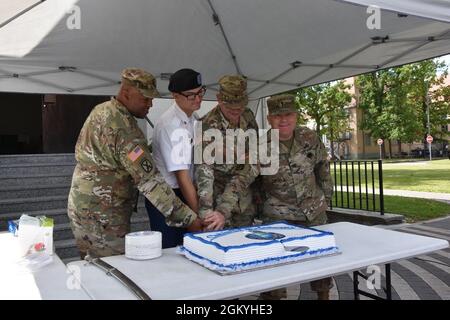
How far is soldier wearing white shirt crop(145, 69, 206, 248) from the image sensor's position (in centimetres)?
212

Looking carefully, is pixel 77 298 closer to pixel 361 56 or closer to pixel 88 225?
pixel 88 225

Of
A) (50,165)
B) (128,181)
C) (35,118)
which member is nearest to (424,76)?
(35,118)

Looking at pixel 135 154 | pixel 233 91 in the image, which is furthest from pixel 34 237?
pixel 233 91

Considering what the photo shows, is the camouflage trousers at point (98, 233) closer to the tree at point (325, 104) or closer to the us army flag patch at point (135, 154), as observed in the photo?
the us army flag patch at point (135, 154)

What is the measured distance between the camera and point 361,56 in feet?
12.2

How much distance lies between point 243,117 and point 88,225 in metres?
1.07

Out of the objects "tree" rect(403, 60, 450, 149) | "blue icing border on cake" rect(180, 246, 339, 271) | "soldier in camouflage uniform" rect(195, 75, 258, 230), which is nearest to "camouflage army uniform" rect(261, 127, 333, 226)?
"soldier in camouflage uniform" rect(195, 75, 258, 230)

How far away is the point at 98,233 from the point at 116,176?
0.32m

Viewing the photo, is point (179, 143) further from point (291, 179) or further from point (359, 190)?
point (359, 190)

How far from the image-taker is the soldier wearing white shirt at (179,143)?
2.12 meters

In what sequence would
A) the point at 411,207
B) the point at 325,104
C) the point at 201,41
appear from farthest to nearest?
the point at 325,104
the point at 411,207
the point at 201,41

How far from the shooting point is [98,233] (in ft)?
6.66

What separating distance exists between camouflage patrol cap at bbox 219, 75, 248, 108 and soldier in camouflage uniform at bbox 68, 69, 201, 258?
15.3 inches

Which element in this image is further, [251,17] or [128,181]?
[251,17]
